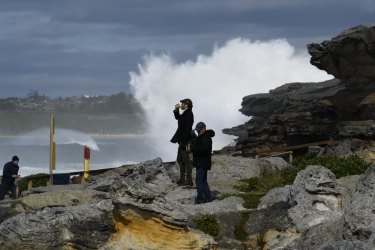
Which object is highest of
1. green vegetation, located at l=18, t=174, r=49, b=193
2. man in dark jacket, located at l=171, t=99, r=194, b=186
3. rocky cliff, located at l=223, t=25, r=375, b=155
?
rocky cliff, located at l=223, t=25, r=375, b=155

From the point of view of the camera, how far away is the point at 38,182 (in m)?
29.5

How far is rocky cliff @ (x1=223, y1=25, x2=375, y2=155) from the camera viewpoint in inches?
1282

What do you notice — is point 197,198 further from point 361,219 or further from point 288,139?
point 288,139

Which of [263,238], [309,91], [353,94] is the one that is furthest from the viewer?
[309,91]

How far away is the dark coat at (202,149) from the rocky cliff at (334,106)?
11.0 meters

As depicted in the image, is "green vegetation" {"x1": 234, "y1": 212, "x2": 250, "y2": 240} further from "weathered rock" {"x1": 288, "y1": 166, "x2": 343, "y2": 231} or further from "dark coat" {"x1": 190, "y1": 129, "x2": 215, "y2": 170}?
"dark coat" {"x1": 190, "y1": 129, "x2": 215, "y2": 170}

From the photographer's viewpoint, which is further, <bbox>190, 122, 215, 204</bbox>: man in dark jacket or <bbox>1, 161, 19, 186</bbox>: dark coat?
<bbox>1, 161, 19, 186</bbox>: dark coat

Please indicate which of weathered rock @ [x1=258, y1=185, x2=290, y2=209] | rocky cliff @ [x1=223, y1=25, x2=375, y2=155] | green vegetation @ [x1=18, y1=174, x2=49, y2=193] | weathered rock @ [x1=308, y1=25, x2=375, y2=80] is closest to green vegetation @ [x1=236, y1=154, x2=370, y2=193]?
weathered rock @ [x1=258, y1=185, x2=290, y2=209]

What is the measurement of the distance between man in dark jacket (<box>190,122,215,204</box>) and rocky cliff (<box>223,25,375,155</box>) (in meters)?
10.9

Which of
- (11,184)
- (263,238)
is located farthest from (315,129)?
(263,238)

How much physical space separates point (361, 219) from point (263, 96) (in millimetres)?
32199

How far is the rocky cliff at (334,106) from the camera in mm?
32562

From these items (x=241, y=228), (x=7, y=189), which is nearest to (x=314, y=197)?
(x=241, y=228)

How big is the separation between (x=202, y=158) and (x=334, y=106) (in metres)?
16.2
